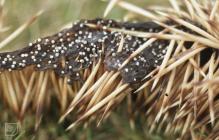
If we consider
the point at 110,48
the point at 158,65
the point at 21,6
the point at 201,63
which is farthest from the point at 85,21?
the point at 21,6

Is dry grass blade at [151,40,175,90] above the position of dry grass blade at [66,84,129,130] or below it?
above

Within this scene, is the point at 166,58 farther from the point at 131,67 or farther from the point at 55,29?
the point at 55,29

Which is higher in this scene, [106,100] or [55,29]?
[55,29]

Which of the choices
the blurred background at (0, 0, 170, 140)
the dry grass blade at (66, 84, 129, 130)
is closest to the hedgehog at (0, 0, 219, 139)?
the dry grass blade at (66, 84, 129, 130)

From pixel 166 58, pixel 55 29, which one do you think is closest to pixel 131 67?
pixel 166 58

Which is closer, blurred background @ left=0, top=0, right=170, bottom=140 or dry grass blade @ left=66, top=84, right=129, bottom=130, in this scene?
dry grass blade @ left=66, top=84, right=129, bottom=130

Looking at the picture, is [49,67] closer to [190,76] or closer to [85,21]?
[85,21]

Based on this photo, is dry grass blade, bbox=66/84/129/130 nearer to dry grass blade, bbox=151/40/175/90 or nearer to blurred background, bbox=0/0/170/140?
dry grass blade, bbox=151/40/175/90
